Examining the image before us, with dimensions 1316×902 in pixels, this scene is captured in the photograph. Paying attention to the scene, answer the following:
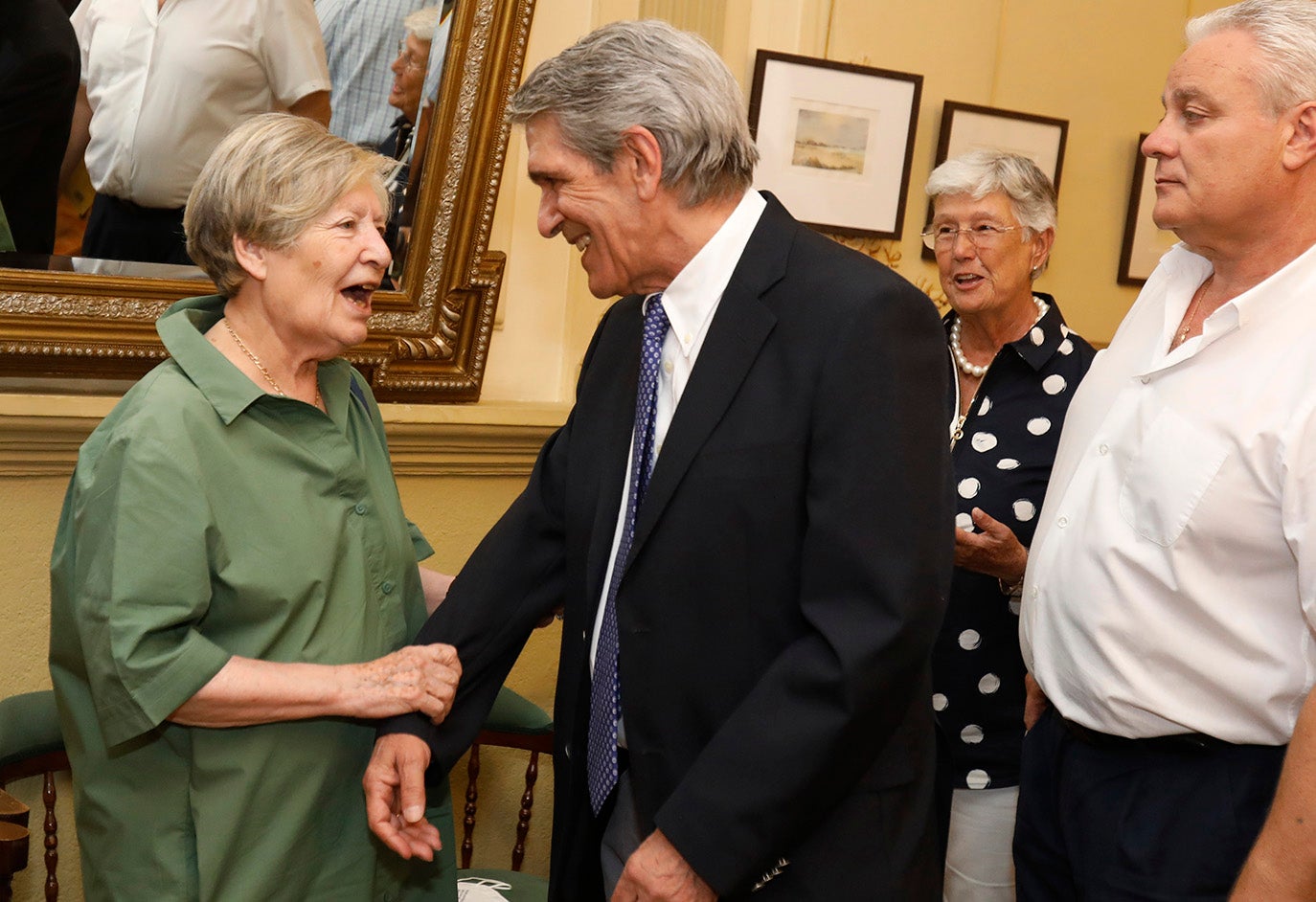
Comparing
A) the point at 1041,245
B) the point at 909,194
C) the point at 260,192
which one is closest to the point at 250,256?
the point at 260,192

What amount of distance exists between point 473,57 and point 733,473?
167cm

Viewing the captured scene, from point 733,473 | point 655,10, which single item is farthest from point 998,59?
point 733,473

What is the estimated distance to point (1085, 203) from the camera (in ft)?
13.7

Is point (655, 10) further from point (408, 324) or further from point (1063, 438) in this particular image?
point (1063, 438)

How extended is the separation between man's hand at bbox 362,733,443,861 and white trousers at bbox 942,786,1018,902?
1.23 metres

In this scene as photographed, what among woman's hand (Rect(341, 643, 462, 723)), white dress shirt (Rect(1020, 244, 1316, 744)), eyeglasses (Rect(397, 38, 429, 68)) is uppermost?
eyeglasses (Rect(397, 38, 429, 68))

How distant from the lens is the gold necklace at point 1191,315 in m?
1.95

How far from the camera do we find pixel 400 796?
1923 millimetres

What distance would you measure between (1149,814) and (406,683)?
1.10 m

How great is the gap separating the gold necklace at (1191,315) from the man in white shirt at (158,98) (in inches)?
75.1

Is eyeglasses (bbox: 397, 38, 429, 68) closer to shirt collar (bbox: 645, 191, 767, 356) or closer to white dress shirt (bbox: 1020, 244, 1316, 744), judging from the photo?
shirt collar (bbox: 645, 191, 767, 356)

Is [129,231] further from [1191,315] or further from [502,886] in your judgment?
[1191,315]

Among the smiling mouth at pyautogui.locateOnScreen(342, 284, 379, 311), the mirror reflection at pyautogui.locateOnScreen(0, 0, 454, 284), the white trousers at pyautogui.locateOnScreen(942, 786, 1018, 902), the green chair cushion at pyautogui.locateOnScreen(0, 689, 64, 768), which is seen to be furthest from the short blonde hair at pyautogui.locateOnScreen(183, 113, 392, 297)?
the white trousers at pyautogui.locateOnScreen(942, 786, 1018, 902)

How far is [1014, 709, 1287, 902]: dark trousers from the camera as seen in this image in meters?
1.72
